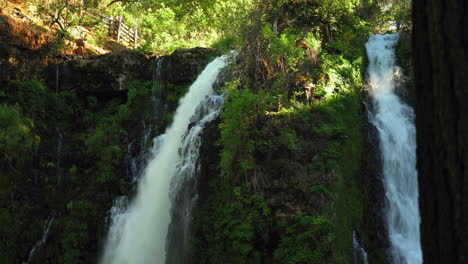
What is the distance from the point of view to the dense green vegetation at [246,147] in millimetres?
6988

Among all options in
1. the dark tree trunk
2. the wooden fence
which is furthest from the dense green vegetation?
the dark tree trunk

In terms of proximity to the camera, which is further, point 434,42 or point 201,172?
point 201,172

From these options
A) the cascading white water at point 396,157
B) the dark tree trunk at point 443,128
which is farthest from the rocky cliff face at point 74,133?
the dark tree trunk at point 443,128

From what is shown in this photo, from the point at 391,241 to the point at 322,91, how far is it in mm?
4427

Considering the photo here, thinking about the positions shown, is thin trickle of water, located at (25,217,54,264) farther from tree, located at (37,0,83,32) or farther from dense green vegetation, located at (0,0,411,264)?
tree, located at (37,0,83,32)

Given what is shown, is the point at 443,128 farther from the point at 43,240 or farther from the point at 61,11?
the point at 61,11

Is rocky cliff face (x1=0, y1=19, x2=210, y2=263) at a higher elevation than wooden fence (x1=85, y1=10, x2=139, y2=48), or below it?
below

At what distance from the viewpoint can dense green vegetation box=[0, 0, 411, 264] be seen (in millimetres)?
6988

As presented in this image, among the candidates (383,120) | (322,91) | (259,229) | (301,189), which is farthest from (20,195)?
(383,120)

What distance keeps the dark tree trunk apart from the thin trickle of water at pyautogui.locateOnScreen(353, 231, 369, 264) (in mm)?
5979

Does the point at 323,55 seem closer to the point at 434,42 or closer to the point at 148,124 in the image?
the point at 148,124

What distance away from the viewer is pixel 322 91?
10039mm

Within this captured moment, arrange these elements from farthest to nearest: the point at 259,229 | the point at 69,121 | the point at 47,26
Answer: the point at 47,26 < the point at 69,121 < the point at 259,229

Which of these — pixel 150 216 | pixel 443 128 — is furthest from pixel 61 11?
pixel 443 128
